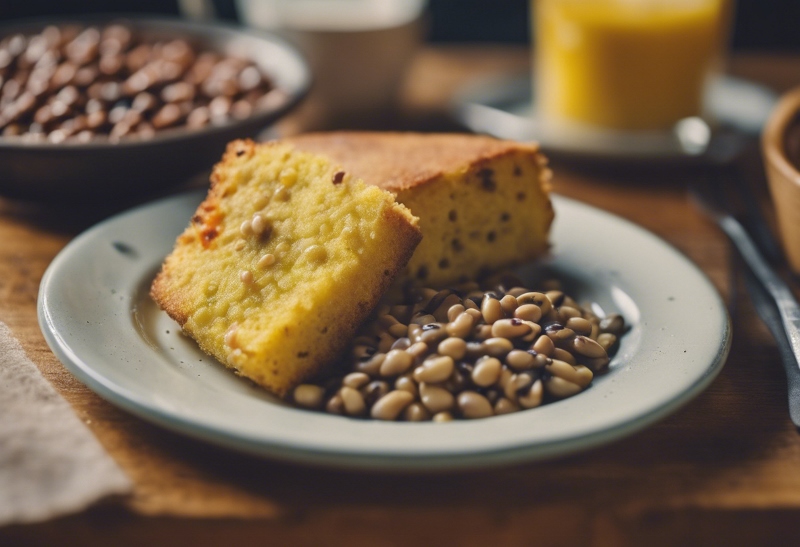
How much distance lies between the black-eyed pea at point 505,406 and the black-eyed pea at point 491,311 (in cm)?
20

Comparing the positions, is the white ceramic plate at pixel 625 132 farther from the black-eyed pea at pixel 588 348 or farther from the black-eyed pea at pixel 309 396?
the black-eyed pea at pixel 309 396

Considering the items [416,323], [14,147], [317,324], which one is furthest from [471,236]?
[14,147]

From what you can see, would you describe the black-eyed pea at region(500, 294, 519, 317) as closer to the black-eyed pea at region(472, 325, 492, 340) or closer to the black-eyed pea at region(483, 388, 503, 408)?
the black-eyed pea at region(472, 325, 492, 340)

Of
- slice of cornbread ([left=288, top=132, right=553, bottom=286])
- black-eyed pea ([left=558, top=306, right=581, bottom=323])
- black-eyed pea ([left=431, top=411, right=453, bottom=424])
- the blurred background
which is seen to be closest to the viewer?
black-eyed pea ([left=431, top=411, right=453, bottom=424])

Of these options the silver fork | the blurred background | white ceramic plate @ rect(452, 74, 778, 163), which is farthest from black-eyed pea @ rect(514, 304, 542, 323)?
the blurred background

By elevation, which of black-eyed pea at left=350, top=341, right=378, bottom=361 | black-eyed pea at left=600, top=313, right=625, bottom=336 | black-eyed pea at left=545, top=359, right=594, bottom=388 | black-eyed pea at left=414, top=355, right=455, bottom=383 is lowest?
black-eyed pea at left=600, top=313, right=625, bottom=336

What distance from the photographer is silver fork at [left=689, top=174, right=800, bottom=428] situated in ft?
5.24

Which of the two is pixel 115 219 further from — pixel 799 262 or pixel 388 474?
pixel 799 262

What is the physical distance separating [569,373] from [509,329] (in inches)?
5.3

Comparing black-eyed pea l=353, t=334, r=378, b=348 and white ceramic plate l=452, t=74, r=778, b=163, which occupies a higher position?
black-eyed pea l=353, t=334, r=378, b=348

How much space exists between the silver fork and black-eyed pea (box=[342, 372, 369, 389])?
2.58ft

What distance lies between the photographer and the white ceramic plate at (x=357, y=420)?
3.86ft

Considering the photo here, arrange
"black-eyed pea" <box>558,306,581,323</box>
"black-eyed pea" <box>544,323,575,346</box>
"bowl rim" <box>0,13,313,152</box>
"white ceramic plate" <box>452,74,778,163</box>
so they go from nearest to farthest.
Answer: "black-eyed pea" <box>544,323,575,346</box>
"black-eyed pea" <box>558,306,581,323</box>
"bowl rim" <box>0,13,313,152</box>
"white ceramic plate" <box>452,74,778,163</box>

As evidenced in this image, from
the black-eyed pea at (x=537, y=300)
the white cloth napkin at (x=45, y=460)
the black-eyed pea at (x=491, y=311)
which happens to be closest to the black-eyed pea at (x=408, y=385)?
the black-eyed pea at (x=491, y=311)
